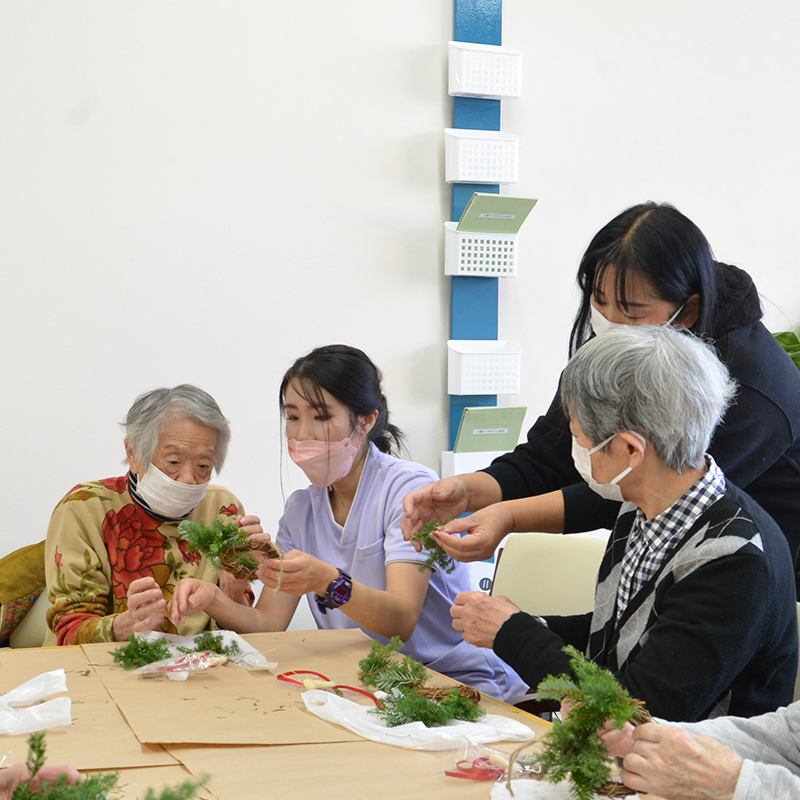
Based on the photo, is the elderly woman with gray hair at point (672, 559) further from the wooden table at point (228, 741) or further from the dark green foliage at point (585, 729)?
the dark green foliage at point (585, 729)

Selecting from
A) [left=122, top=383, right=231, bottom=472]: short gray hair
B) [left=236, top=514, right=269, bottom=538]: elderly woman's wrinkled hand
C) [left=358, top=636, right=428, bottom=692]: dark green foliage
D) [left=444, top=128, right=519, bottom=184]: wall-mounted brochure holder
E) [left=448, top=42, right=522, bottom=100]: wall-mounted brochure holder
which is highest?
[left=448, top=42, right=522, bottom=100]: wall-mounted brochure holder

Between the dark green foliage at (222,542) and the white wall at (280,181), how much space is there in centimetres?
156

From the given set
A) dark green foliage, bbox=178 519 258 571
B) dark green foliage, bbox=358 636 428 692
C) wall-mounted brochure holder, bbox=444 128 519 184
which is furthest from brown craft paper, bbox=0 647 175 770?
wall-mounted brochure holder, bbox=444 128 519 184

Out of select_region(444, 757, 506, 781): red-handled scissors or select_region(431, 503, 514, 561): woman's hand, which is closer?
select_region(444, 757, 506, 781): red-handled scissors

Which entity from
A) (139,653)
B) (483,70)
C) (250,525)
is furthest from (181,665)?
(483,70)

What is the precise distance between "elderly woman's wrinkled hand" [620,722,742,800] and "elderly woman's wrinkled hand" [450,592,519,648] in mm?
546

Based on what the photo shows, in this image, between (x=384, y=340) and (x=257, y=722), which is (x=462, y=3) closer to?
(x=384, y=340)

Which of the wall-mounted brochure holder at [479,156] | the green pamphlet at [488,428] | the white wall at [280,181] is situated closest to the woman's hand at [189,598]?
the white wall at [280,181]

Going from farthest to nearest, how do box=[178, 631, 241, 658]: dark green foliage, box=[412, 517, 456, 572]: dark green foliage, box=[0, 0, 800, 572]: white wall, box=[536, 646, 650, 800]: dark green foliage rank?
box=[0, 0, 800, 572]: white wall
box=[412, 517, 456, 572]: dark green foliage
box=[178, 631, 241, 658]: dark green foliage
box=[536, 646, 650, 800]: dark green foliage

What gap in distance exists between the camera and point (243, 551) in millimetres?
2012

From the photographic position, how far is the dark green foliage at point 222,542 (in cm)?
199

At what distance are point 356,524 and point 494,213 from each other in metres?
1.77

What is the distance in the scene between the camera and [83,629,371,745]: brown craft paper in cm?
148

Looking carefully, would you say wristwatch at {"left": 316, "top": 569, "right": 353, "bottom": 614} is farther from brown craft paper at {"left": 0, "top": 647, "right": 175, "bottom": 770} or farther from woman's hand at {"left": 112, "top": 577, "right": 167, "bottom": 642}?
brown craft paper at {"left": 0, "top": 647, "right": 175, "bottom": 770}
